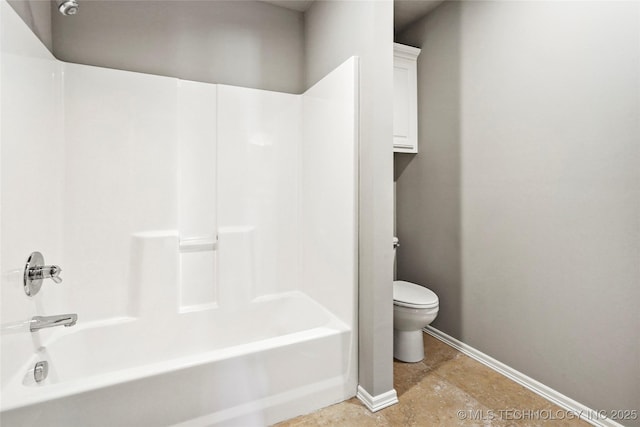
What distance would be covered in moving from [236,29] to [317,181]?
4.05 feet

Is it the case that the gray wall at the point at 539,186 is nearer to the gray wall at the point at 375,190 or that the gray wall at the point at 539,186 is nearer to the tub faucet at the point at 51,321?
the gray wall at the point at 375,190

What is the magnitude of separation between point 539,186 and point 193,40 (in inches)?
93.2

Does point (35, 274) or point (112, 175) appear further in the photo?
point (112, 175)

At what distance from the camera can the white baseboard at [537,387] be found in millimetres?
Answer: 1587

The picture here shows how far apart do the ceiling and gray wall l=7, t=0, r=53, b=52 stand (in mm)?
1339

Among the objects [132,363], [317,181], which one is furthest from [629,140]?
[132,363]

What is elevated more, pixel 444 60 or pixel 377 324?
pixel 444 60

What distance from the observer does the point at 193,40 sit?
215cm

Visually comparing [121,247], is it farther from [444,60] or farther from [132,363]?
[444,60]

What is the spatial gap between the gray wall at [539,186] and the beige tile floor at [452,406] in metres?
0.17

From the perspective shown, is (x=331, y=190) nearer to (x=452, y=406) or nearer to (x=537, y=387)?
(x=452, y=406)

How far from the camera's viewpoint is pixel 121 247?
6.42 feet

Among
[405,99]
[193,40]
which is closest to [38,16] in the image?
[193,40]

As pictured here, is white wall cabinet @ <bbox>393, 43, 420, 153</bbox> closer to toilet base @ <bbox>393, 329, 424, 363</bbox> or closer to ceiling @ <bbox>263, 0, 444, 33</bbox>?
ceiling @ <bbox>263, 0, 444, 33</bbox>
